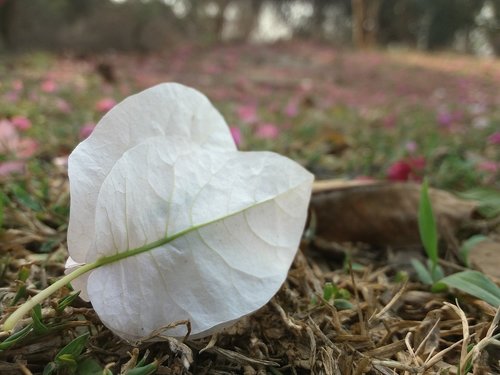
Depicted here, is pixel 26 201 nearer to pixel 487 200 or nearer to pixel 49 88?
pixel 487 200

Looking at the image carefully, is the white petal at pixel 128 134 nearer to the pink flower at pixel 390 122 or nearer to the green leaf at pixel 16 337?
the green leaf at pixel 16 337

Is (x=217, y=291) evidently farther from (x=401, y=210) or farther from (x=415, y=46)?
(x=415, y=46)

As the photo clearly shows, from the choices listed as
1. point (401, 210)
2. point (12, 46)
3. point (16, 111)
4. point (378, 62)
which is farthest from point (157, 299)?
point (378, 62)

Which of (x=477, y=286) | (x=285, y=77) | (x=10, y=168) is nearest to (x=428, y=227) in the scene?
(x=477, y=286)

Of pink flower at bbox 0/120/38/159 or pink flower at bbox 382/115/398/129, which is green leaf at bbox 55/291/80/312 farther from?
pink flower at bbox 382/115/398/129

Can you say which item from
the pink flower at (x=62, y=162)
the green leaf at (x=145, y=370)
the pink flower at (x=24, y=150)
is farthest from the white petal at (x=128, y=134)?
the pink flower at (x=24, y=150)

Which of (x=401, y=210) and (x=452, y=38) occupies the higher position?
(x=401, y=210)
